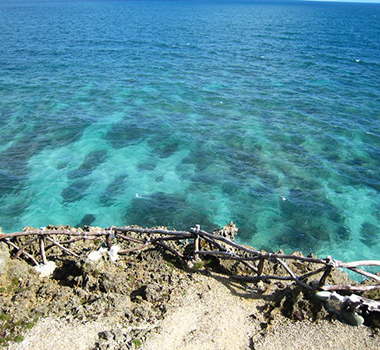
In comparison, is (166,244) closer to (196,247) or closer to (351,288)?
(196,247)

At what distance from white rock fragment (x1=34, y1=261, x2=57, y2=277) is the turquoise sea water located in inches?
282

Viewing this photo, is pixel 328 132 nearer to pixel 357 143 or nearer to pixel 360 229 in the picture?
pixel 357 143

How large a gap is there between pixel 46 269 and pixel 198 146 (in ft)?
54.6

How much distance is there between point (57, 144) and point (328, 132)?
23.2 m

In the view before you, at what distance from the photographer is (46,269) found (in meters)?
12.0

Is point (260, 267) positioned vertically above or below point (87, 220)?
above

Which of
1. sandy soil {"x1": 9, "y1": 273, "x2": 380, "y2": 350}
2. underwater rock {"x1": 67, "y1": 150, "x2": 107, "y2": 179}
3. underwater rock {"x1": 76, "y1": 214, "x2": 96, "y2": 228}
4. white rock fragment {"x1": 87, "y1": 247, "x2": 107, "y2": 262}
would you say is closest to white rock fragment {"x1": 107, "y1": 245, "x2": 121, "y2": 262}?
white rock fragment {"x1": 87, "y1": 247, "x2": 107, "y2": 262}

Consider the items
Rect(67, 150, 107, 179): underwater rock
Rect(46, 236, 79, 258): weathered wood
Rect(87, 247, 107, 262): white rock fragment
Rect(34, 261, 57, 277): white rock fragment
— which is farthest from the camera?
Rect(67, 150, 107, 179): underwater rock

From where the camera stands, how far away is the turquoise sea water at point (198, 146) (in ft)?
64.1

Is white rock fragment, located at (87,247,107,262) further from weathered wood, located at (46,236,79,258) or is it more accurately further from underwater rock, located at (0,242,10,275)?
underwater rock, located at (0,242,10,275)

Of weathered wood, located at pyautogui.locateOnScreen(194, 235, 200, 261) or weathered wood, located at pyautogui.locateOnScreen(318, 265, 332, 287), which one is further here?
weathered wood, located at pyautogui.locateOnScreen(194, 235, 200, 261)

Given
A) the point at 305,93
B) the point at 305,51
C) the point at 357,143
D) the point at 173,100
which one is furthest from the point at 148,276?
the point at 305,51

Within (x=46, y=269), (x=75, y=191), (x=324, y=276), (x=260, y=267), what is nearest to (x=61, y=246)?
(x=46, y=269)

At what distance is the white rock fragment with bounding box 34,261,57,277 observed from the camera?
38.9 feet
